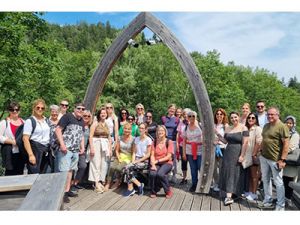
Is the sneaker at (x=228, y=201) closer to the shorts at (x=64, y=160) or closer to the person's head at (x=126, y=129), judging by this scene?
the person's head at (x=126, y=129)

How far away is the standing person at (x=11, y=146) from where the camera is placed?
5.35 metres

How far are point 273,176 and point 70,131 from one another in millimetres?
3238

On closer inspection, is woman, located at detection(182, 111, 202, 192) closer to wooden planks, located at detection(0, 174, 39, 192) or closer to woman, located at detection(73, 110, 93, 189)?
woman, located at detection(73, 110, 93, 189)

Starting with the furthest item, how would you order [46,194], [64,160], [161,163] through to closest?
[161,163] < [64,160] < [46,194]

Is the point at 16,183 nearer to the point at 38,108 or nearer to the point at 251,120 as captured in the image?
the point at 38,108

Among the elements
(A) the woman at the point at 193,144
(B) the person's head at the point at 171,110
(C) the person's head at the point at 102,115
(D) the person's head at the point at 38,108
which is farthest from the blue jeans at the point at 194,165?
(D) the person's head at the point at 38,108

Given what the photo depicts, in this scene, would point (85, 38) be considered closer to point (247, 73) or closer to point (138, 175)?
point (247, 73)

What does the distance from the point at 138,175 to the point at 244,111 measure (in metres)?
2.33

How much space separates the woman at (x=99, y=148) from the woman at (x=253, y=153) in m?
2.53

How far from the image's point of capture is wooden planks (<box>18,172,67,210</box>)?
8.23 feet

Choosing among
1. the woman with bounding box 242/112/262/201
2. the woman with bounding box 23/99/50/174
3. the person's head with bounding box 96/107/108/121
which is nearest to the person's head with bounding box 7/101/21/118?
the woman with bounding box 23/99/50/174

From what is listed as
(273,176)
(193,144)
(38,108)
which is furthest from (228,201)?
(38,108)

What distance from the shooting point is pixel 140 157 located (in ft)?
22.0

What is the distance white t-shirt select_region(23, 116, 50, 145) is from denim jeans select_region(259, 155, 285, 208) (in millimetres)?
3371
